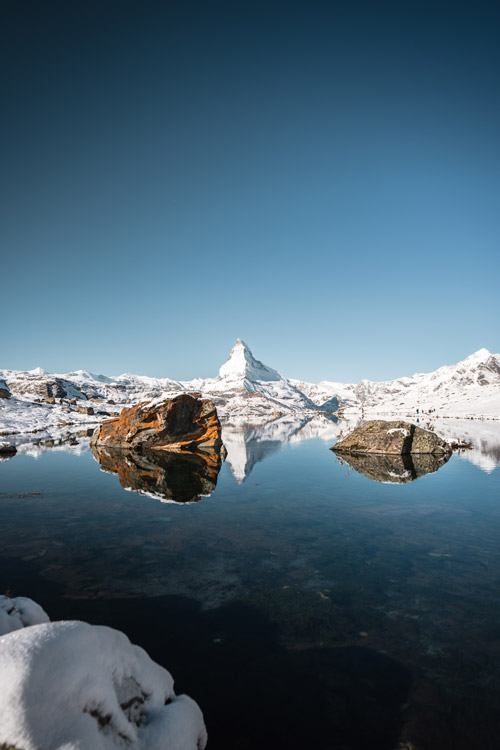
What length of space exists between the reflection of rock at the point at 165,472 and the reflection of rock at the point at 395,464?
9722 millimetres

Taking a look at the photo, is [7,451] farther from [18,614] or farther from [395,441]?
[395,441]

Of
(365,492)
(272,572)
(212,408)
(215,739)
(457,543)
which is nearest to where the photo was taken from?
(215,739)

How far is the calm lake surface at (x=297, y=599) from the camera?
4.84 m

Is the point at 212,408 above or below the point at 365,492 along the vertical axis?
above

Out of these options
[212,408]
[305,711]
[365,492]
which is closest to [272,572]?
[305,711]

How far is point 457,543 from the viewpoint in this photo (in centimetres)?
1089

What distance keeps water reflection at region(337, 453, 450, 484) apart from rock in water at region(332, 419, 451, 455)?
75 cm

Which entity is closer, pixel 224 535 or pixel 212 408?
pixel 224 535

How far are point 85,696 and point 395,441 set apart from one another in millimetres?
31397

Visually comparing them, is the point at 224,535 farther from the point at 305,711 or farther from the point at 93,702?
the point at 93,702

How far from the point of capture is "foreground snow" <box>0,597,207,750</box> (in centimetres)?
281

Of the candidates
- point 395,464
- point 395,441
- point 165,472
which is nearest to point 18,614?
point 165,472

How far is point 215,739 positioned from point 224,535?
7463mm

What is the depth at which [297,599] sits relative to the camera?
781 centimetres
